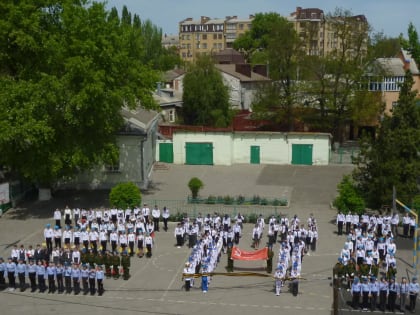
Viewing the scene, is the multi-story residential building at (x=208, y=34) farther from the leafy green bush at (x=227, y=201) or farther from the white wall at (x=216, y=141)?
the leafy green bush at (x=227, y=201)

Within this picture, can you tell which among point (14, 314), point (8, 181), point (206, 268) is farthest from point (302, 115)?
point (14, 314)

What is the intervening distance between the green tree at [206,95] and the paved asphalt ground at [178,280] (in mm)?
20336

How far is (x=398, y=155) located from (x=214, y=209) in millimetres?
10906

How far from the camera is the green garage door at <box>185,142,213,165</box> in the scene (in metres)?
47.7

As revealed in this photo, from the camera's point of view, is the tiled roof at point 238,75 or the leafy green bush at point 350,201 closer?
the leafy green bush at point 350,201

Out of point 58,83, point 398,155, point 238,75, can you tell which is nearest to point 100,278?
point 58,83

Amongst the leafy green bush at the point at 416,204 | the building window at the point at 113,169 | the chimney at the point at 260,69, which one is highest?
the chimney at the point at 260,69

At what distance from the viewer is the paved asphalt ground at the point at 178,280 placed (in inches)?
841

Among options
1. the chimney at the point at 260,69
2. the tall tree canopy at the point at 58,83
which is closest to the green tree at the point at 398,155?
the tall tree canopy at the point at 58,83

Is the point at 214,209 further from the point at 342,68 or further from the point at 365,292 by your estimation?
the point at 342,68

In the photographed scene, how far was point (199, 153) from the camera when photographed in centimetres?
4784

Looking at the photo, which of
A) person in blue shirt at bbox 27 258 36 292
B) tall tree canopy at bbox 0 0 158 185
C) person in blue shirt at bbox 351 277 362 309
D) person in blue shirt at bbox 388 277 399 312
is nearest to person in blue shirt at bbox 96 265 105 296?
person in blue shirt at bbox 27 258 36 292

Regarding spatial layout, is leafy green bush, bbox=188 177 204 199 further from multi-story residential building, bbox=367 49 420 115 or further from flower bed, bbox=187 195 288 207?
multi-story residential building, bbox=367 49 420 115

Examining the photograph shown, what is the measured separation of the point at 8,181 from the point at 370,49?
32608mm
